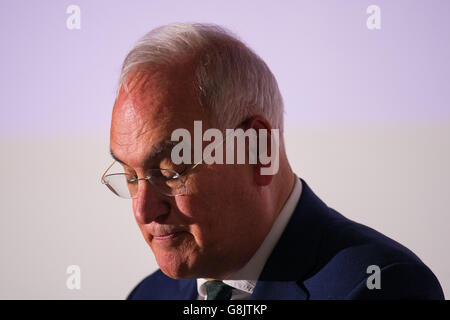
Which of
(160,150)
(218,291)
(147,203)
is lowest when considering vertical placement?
(218,291)

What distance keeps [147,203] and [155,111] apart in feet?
0.74

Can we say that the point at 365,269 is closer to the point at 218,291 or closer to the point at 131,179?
the point at 218,291

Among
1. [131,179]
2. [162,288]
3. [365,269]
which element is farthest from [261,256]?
[162,288]

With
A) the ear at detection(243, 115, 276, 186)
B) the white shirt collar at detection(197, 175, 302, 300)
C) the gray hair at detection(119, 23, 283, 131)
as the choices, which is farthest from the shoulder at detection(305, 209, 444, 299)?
the gray hair at detection(119, 23, 283, 131)

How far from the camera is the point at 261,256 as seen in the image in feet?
5.07

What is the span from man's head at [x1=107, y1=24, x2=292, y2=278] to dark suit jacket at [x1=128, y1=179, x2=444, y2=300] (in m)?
0.12

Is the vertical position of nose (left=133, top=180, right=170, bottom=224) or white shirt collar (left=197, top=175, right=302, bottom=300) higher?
nose (left=133, top=180, right=170, bottom=224)

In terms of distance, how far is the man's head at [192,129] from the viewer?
4.43 feet

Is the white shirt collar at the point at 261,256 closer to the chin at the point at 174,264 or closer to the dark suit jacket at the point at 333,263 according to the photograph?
the dark suit jacket at the point at 333,263

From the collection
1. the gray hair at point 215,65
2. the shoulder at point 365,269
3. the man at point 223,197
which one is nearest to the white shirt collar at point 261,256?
the man at point 223,197

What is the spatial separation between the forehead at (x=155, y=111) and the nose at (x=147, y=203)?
0.06 metres

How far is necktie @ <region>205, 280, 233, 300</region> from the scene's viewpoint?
1.58 m

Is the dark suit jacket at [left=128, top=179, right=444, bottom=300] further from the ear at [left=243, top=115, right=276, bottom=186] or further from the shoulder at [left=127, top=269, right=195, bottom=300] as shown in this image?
the shoulder at [left=127, top=269, right=195, bottom=300]

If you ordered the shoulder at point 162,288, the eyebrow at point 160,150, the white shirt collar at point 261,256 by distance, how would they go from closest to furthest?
the eyebrow at point 160,150
the white shirt collar at point 261,256
the shoulder at point 162,288
